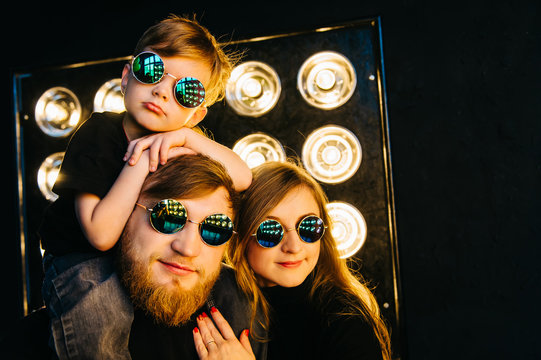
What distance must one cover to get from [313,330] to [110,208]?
1.75 ft

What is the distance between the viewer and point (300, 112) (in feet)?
3.67

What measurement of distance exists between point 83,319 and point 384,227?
75 centimetres

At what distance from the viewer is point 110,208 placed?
2.33 ft

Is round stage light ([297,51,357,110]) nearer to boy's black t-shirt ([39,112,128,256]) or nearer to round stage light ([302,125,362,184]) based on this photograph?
round stage light ([302,125,362,184])

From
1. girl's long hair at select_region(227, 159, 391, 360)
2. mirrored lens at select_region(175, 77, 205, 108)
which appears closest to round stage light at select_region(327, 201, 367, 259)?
girl's long hair at select_region(227, 159, 391, 360)

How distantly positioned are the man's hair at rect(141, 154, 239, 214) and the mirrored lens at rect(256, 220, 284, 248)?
0.13m

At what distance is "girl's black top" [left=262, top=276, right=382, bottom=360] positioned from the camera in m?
0.87

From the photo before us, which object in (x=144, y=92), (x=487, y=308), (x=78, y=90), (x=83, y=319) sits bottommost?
(x=487, y=308)

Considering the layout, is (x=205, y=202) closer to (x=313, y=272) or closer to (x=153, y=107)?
(x=153, y=107)

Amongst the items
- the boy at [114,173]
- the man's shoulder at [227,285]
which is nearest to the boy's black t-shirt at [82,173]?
the boy at [114,173]

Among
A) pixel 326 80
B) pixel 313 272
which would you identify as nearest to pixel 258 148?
pixel 326 80

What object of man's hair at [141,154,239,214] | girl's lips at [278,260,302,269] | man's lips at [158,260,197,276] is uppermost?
man's hair at [141,154,239,214]

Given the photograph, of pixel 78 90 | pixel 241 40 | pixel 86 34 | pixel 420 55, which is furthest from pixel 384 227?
pixel 86 34

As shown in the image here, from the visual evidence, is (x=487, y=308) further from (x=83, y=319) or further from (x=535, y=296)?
(x=83, y=319)
